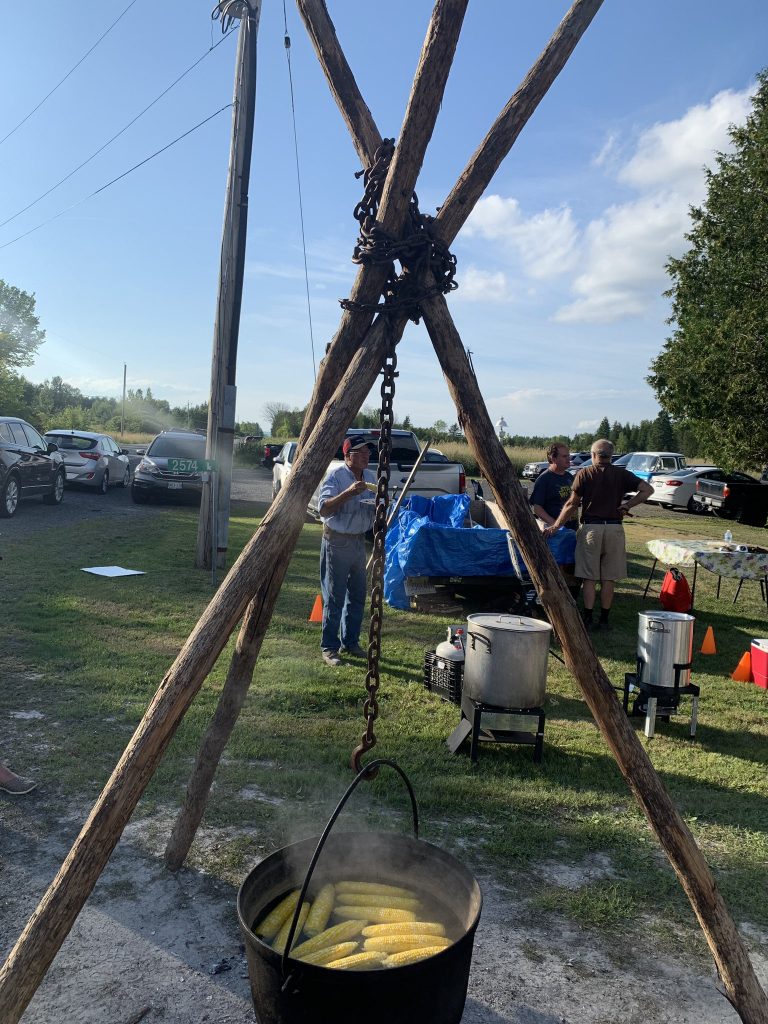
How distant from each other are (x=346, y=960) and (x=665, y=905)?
1.82 metres

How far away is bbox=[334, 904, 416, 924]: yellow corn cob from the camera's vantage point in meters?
2.58

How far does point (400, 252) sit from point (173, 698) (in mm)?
1790

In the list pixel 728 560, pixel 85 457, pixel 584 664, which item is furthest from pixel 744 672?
pixel 85 457

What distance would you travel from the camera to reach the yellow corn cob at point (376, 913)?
2582 millimetres

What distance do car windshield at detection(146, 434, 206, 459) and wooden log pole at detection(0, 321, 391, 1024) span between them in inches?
631

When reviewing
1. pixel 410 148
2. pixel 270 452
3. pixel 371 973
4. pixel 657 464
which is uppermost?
pixel 410 148

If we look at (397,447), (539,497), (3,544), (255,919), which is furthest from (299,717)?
(397,447)

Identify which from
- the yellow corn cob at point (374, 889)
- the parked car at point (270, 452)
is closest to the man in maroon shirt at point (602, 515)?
the yellow corn cob at point (374, 889)

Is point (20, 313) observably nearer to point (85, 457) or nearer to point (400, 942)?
point (85, 457)

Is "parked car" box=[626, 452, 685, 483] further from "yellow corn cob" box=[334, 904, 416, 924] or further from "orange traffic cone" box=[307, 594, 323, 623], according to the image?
"yellow corn cob" box=[334, 904, 416, 924]

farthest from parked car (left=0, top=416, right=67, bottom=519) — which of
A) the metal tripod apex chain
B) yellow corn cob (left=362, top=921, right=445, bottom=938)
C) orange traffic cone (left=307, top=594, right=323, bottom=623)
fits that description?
yellow corn cob (left=362, top=921, right=445, bottom=938)

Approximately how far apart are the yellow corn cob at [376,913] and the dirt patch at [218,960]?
1.57ft

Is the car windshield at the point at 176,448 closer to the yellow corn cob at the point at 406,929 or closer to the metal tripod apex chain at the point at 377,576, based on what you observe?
the metal tripod apex chain at the point at 377,576

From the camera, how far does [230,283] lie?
10109mm
